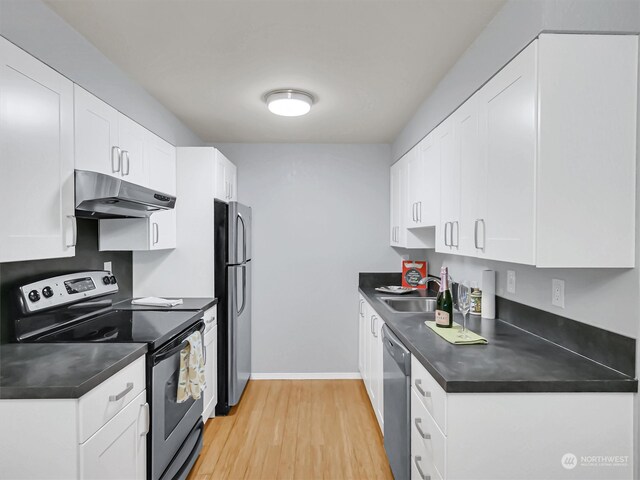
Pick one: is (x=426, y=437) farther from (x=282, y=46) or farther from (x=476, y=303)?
(x=282, y=46)

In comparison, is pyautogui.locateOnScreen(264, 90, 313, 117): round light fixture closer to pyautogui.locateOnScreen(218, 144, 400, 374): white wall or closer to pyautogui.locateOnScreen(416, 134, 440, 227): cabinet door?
pyautogui.locateOnScreen(416, 134, 440, 227): cabinet door

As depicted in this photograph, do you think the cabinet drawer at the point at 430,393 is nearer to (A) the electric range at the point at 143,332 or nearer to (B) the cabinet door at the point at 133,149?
(A) the electric range at the point at 143,332

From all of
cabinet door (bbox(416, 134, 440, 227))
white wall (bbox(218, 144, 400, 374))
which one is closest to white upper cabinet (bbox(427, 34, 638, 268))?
cabinet door (bbox(416, 134, 440, 227))

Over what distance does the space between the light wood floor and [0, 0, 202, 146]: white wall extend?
226 centimetres

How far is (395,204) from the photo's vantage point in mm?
3816

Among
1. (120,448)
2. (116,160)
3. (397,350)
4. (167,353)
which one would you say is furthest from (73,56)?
(397,350)

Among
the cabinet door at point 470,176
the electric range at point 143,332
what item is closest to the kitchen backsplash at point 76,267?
the electric range at point 143,332

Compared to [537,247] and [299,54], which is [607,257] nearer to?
[537,247]

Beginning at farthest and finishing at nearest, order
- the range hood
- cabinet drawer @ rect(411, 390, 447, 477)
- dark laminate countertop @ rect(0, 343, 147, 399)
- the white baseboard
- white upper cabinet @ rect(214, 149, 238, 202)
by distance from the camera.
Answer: the white baseboard → white upper cabinet @ rect(214, 149, 238, 202) → the range hood → cabinet drawer @ rect(411, 390, 447, 477) → dark laminate countertop @ rect(0, 343, 147, 399)

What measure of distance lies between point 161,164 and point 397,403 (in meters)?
2.25

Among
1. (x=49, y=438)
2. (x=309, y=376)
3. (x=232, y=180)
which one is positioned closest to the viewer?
(x=49, y=438)

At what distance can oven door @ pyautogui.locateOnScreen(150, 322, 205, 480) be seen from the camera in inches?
74.0

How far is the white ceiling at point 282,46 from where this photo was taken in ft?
5.55

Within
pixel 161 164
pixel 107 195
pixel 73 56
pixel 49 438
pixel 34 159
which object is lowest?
pixel 49 438
